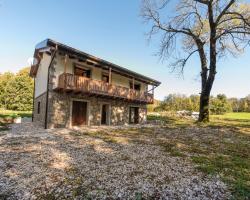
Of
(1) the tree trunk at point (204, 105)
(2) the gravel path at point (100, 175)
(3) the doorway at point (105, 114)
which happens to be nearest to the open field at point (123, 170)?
(2) the gravel path at point (100, 175)

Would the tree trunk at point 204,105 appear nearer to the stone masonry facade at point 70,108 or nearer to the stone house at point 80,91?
the stone house at point 80,91

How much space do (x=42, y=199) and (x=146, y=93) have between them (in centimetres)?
1984

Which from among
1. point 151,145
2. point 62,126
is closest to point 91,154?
point 151,145

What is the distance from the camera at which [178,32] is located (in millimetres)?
18938

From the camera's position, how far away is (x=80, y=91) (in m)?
16.3

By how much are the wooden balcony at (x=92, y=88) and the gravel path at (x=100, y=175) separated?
7102mm

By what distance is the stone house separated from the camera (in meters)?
15.9

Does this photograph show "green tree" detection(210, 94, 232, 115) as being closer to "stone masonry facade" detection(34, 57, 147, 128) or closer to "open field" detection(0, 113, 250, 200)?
"stone masonry facade" detection(34, 57, 147, 128)

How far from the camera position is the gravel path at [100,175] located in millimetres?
4848

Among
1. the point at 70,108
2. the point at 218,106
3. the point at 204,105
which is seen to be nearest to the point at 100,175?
the point at 70,108

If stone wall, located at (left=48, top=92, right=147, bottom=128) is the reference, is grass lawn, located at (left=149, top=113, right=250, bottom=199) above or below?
below

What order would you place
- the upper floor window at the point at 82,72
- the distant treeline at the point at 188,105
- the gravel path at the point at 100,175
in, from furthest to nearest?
the distant treeline at the point at 188,105
the upper floor window at the point at 82,72
the gravel path at the point at 100,175

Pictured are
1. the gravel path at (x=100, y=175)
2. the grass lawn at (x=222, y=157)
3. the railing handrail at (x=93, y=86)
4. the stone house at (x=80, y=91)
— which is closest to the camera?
the gravel path at (x=100, y=175)

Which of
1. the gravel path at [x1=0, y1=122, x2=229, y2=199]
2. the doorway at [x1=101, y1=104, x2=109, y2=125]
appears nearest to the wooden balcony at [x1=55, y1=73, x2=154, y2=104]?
the doorway at [x1=101, y1=104, x2=109, y2=125]
